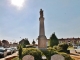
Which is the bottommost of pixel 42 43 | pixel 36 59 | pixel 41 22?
pixel 36 59

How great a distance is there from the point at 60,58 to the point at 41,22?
39.7 feet

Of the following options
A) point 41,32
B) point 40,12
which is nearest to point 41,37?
point 41,32

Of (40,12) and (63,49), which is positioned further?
(63,49)

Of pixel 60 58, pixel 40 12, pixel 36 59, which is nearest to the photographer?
pixel 60 58

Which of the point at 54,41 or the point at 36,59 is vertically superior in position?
the point at 54,41

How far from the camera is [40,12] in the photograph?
79.9 ft

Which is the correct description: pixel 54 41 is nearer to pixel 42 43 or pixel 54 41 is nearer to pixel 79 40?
pixel 42 43

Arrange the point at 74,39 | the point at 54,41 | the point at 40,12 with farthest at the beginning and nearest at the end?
the point at 74,39 → the point at 54,41 → the point at 40,12

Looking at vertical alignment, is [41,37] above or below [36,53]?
above

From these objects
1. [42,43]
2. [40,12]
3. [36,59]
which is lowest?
[36,59]

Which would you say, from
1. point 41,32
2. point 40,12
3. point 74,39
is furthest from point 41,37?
point 74,39

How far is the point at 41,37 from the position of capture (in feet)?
71.9

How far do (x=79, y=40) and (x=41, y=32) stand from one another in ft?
240

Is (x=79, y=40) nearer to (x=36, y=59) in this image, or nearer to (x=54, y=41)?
(x=54, y=41)
